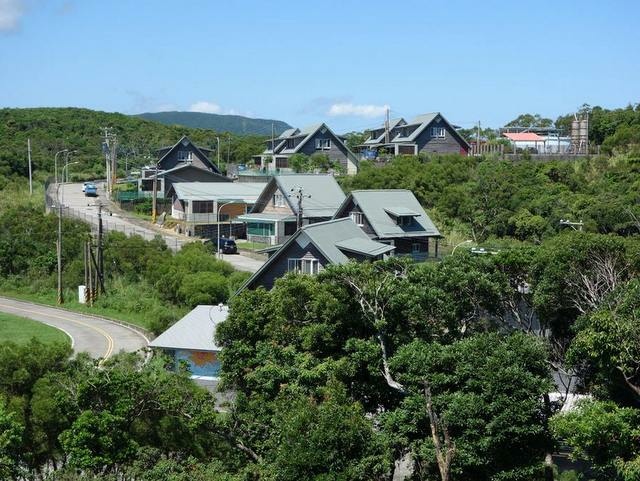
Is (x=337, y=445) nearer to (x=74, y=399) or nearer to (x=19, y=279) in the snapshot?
(x=74, y=399)

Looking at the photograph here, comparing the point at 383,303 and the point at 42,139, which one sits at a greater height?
the point at 42,139

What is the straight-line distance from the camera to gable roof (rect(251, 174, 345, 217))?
161ft

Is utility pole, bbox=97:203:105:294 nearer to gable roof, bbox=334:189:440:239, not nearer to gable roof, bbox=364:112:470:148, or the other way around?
gable roof, bbox=334:189:440:239

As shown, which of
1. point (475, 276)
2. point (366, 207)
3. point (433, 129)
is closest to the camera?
point (475, 276)

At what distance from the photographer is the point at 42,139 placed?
97312 mm

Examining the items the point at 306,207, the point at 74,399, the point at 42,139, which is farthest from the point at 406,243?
the point at 42,139

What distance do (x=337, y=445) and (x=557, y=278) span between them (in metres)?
6.36

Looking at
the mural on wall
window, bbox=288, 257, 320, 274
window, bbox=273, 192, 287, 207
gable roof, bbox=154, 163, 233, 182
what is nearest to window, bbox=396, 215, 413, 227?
window, bbox=288, 257, 320, 274

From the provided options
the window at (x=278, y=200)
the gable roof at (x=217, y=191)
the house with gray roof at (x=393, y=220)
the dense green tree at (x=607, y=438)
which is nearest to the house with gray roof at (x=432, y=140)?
the gable roof at (x=217, y=191)

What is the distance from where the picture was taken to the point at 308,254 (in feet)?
107

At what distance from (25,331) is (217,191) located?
26.7 m

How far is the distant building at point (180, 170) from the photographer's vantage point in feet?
220

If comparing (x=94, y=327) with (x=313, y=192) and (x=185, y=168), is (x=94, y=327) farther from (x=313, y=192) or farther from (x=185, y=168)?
(x=185, y=168)

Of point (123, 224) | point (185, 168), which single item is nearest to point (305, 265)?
point (123, 224)
